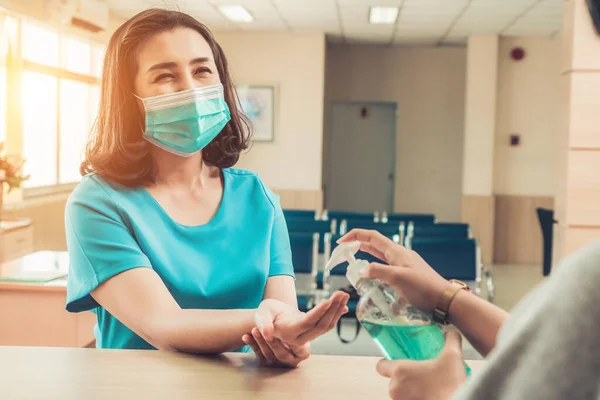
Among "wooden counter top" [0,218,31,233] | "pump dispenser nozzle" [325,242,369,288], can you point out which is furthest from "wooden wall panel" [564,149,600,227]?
"wooden counter top" [0,218,31,233]

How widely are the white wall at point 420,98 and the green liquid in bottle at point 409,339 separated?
10407 mm

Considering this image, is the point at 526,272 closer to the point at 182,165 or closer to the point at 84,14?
the point at 84,14

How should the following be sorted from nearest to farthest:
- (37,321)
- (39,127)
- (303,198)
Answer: (37,321) < (39,127) < (303,198)

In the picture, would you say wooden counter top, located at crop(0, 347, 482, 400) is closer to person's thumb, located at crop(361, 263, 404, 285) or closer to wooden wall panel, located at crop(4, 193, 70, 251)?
person's thumb, located at crop(361, 263, 404, 285)

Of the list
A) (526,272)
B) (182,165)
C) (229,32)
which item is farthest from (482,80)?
(182,165)

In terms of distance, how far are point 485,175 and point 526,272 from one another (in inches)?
63.6

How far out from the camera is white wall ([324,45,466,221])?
1097 cm

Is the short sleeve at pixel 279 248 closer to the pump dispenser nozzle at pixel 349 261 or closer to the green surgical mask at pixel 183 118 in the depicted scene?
the green surgical mask at pixel 183 118

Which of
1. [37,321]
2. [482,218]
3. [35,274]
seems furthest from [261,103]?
[37,321]

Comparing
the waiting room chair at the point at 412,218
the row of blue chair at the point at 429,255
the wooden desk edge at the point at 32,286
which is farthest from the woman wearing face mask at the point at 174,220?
the waiting room chair at the point at 412,218

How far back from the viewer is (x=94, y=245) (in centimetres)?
119

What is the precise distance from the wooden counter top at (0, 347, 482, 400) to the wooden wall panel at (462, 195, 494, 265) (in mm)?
9240

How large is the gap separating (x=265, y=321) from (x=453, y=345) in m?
0.43

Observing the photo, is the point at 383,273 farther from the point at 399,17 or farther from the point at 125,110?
the point at 399,17
